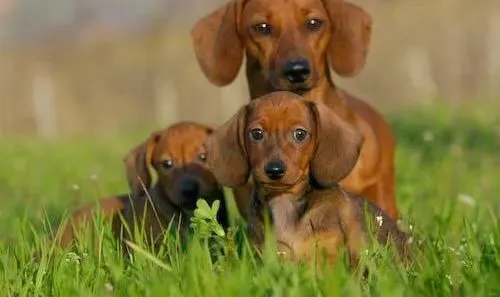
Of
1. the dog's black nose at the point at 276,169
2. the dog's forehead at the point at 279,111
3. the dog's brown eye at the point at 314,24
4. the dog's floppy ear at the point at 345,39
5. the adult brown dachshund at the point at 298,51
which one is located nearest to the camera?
the dog's black nose at the point at 276,169

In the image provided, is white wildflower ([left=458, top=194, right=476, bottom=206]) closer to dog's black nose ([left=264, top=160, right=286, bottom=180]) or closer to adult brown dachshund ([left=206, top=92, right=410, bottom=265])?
adult brown dachshund ([left=206, top=92, right=410, bottom=265])

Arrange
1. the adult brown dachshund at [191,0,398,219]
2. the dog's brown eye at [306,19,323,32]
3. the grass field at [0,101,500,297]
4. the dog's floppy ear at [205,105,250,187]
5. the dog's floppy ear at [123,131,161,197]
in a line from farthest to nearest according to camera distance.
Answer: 1. the dog's floppy ear at [123,131,161,197]
2. the dog's brown eye at [306,19,323,32]
3. the adult brown dachshund at [191,0,398,219]
4. the dog's floppy ear at [205,105,250,187]
5. the grass field at [0,101,500,297]

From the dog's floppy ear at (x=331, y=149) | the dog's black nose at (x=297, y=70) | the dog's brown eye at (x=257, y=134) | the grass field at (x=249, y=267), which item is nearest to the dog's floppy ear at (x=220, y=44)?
the dog's black nose at (x=297, y=70)

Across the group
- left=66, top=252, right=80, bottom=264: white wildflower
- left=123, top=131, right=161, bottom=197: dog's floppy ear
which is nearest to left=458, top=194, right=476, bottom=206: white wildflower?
left=123, top=131, right=161, bottom=197: dog's floppy ear

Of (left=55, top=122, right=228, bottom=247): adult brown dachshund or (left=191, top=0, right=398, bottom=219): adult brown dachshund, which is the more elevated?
(left=191, top=0, right=398, bottom=219): adult brown dachshund

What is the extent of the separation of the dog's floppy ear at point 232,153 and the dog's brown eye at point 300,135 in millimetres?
295

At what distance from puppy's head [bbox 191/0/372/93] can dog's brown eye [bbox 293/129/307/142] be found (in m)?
1.15

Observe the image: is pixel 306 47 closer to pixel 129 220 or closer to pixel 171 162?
pixel 171 162

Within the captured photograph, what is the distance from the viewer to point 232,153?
16.1 feet

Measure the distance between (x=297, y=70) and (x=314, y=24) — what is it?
45cm

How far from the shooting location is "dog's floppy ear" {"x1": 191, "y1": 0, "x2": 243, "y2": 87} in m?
6.39

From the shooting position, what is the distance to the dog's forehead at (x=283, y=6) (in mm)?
6133

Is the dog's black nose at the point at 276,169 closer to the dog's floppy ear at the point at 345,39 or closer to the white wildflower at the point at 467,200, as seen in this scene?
the dog's floppy ear at the point at 345,39

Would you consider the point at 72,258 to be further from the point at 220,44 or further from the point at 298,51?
the point at 220,44
